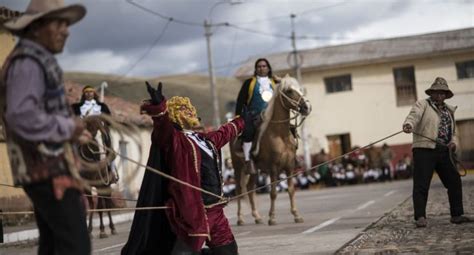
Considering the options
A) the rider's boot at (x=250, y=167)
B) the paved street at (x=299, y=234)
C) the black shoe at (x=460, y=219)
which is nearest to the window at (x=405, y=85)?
the paved street at (x=299, y=234)

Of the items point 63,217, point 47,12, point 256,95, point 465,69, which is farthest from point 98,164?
point 465,69

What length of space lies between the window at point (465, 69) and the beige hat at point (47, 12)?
129ft

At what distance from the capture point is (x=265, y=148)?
14.9m


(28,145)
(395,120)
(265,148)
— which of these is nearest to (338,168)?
(395,120)

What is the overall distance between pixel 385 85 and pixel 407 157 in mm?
6631

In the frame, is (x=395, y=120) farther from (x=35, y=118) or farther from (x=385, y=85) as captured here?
(x=35, y=118)

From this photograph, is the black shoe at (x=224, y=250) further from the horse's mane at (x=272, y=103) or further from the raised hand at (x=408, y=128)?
the horse's mane at (x=272, y=103)

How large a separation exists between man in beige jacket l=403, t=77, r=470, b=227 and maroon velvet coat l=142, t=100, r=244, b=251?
5131 millimetres

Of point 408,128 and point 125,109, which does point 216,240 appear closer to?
point 408,128

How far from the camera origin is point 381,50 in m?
44.7

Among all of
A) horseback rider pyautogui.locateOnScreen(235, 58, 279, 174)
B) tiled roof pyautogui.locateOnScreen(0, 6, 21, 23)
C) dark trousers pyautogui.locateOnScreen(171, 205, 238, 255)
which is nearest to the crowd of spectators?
tiled roof pyautogui.locateOnScreen(0, 6, 21, 23)

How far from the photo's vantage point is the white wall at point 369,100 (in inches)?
1671

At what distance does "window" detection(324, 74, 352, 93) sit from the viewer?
44.5 metres

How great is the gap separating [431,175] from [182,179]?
219 inches
